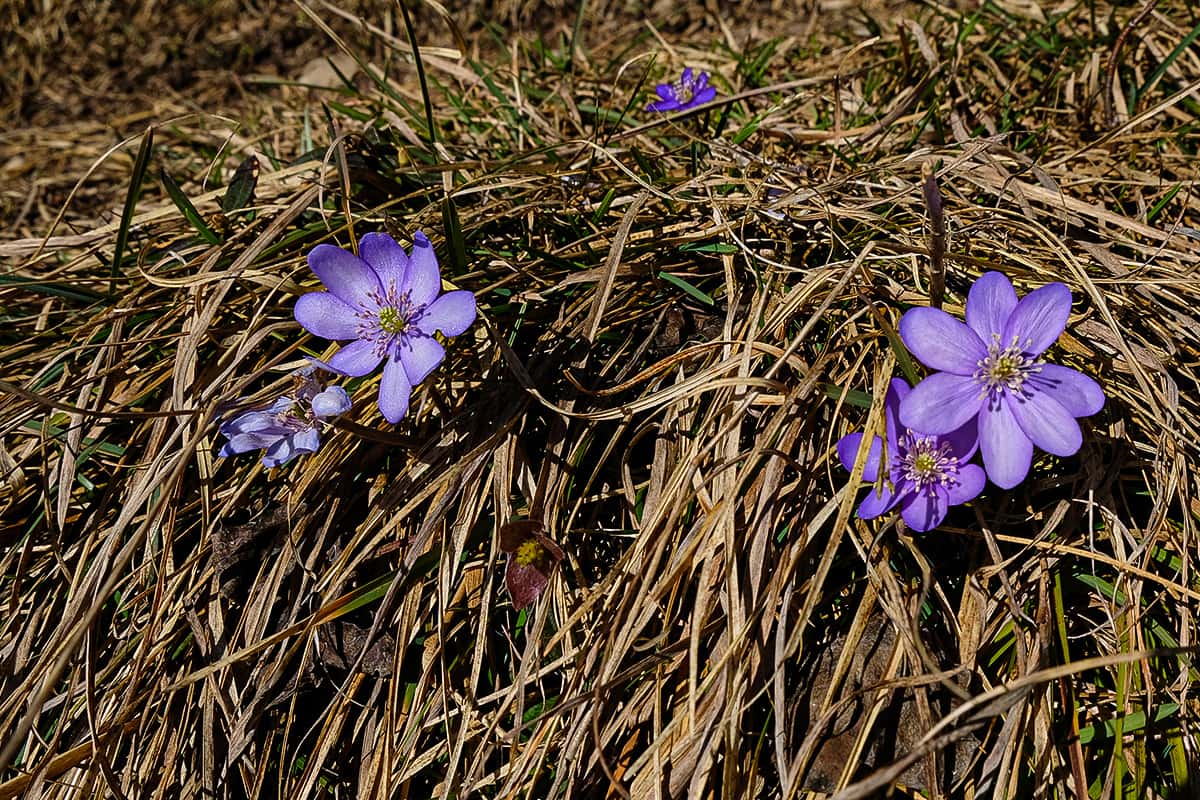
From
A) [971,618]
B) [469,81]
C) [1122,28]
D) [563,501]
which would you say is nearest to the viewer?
[971,618]

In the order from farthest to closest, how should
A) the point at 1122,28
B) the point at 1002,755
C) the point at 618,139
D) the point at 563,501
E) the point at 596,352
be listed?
the point at 1122,28 → the point at 618,139 → the point at 596,352 → the point at 563,501 → the point at 1002,755

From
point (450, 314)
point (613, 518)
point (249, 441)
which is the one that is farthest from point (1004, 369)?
point (249, 441)

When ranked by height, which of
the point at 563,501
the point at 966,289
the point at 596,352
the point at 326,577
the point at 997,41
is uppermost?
the point at 997,41

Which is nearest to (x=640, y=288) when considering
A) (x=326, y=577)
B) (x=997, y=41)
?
(x=326, y=577)

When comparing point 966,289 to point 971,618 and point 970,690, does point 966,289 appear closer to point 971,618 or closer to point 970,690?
point 971,618

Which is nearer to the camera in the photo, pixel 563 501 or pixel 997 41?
pixel 563 501

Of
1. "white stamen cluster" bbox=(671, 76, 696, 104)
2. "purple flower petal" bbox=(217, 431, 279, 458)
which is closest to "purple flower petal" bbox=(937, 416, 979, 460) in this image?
"purple flower petal" bbox=(217, 431, 279, 458)

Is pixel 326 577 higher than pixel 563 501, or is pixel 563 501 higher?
pixel 563 501
